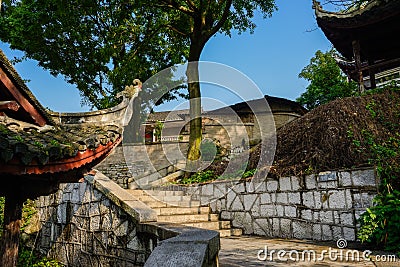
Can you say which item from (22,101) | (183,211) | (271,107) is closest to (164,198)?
(183,211)

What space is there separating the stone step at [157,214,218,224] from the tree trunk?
2.93m

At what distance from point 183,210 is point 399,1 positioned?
22.3ft

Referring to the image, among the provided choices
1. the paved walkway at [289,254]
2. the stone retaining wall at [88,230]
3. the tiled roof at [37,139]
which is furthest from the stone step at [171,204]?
the tiled roof at [37,139]

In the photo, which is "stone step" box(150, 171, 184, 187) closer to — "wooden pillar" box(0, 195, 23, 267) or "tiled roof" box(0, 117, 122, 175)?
"tiled roof" box(0, 117, 122, 175)

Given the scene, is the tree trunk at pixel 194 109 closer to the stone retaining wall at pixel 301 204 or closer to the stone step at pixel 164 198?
the stone step at pixel 164 198

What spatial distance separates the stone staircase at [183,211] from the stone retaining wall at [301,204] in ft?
0.93

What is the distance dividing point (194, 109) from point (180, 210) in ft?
14.2

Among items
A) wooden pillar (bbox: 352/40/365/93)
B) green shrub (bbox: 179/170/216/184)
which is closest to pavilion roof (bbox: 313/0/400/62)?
wooden pillar (bbox: 352/40/365/93)

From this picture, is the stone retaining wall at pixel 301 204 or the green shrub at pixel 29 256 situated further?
the green shrub at pixel 29 256

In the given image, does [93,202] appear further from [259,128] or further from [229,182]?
[259,128]

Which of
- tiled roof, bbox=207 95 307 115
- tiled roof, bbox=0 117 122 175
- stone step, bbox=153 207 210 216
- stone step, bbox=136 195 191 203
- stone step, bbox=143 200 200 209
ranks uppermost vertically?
tiled roof, bbox=207 95 307 115

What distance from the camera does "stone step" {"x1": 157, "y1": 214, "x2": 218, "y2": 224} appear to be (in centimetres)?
600

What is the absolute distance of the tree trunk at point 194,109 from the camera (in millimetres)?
9789

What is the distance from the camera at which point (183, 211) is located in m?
6.63
